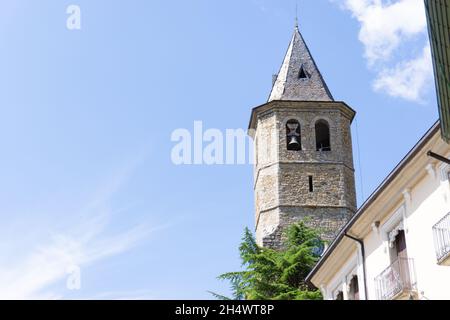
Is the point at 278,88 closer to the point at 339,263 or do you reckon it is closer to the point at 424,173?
the point at 339,263

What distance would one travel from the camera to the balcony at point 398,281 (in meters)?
16.8

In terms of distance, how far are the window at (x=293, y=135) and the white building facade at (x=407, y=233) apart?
26572 mm

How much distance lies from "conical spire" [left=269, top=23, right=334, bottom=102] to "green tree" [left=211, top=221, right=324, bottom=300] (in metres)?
14.7

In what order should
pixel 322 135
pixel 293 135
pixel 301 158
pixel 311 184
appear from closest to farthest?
pixel 311 184 → pixel 301 158 → pixel 293 135 → pixel 322 135

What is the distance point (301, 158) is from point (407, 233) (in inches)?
1140

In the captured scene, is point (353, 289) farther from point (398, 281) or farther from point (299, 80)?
point (299, 80)

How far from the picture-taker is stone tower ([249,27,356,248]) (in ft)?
144

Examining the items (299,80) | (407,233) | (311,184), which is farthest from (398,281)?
(299,80)

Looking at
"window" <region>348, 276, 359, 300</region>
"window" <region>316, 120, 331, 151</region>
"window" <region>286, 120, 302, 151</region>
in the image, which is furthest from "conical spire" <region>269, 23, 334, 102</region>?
"window" <region>348, 276, 359, 300</region>

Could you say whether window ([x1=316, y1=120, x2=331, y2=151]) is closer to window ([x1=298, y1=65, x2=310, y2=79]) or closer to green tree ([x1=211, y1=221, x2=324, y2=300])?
window ([x1=298, y1=65, x2=310, y2=79])

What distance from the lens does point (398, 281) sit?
17.2 meters

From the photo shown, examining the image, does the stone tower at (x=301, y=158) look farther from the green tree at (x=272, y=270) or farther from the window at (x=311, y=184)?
the green tree at (x=272, y=270)

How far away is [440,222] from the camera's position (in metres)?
15.8

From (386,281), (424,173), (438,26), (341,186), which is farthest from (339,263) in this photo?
(341,186)
